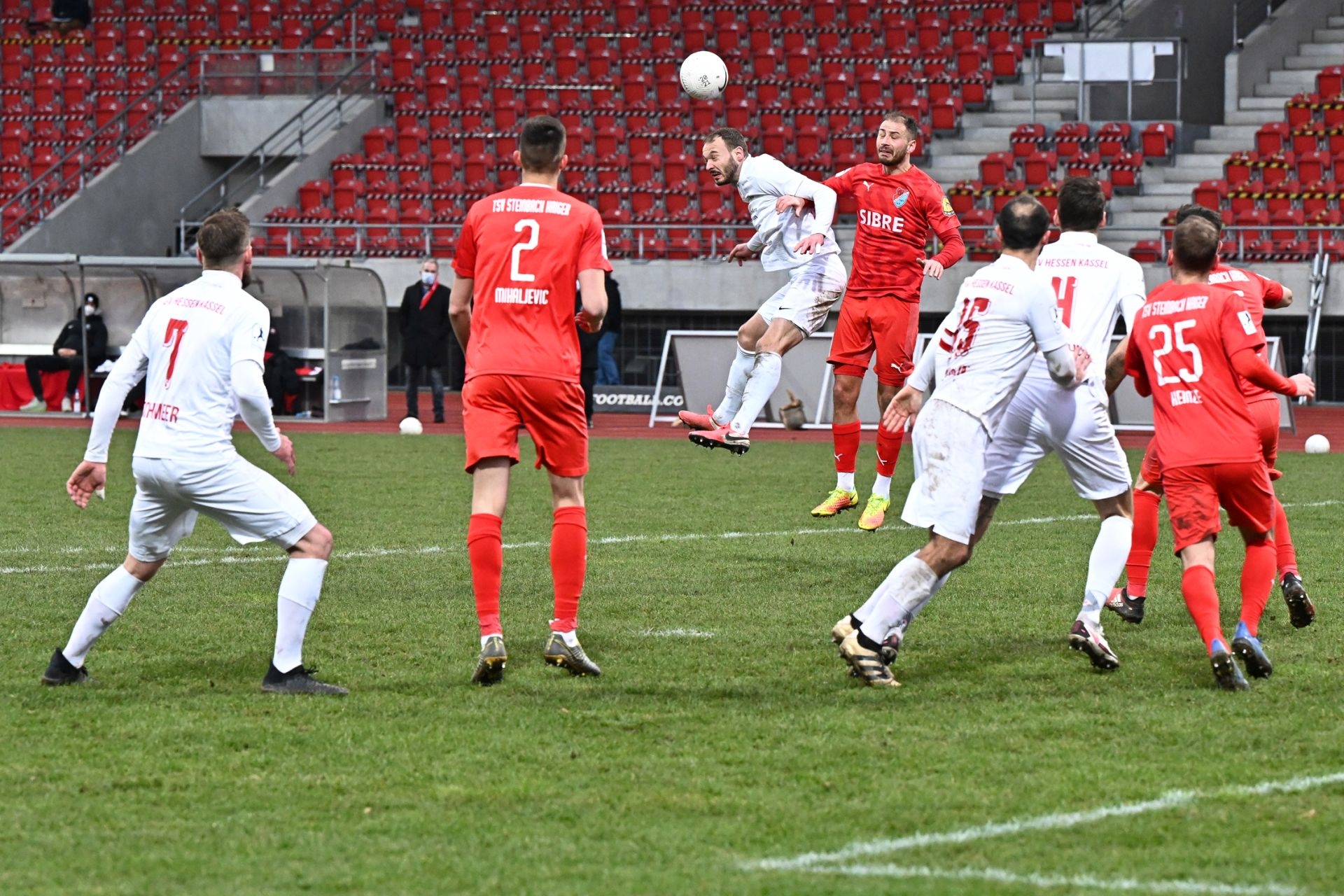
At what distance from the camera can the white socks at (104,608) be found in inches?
261

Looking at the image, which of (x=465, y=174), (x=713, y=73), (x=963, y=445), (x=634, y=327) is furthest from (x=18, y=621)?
(x=465, y=174)

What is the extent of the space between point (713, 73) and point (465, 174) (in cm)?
1730

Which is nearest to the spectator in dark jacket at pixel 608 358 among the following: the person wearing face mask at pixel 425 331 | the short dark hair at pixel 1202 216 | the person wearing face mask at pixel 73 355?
the person wearing face mask at pixel 425 331

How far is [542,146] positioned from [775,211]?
13.4 feet

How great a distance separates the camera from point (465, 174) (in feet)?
96.0

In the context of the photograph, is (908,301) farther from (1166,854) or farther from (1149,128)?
(1149,128)

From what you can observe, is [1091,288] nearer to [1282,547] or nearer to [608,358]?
[1282,547]

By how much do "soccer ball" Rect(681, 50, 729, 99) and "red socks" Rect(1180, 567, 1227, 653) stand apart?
20.9ft

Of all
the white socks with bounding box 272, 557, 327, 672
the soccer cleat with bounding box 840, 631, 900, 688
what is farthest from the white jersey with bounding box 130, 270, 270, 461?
the soccer cleat with bounding box 840, 631, 900, 688

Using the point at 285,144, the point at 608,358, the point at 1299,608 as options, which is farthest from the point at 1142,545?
the point at 285,144

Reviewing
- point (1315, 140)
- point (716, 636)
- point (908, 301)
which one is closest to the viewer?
point (716, 636)

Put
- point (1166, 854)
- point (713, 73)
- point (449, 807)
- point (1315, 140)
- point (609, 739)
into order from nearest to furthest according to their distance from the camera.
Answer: point (1166, 854) < point (449, 807) < point (609, 739) < point (713, 73) < point (1315, 140)

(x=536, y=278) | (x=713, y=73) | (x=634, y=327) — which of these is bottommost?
(x=634, y=327)

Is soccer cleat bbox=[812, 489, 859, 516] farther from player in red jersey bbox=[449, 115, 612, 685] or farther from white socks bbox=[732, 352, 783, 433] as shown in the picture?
player in red jersey bbox=[449, 115, 612, 685]
